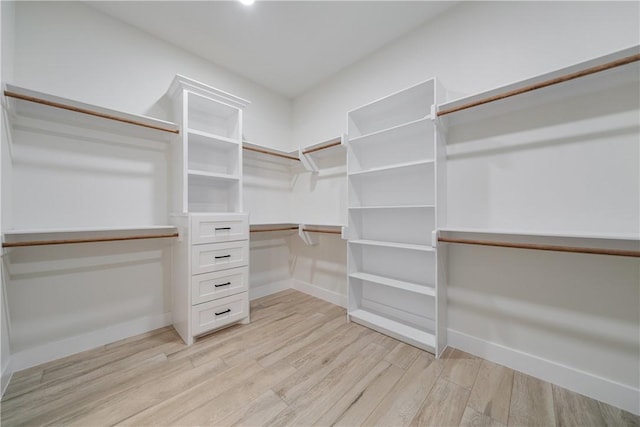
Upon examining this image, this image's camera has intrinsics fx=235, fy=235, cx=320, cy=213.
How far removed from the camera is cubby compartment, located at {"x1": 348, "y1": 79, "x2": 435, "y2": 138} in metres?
1.82

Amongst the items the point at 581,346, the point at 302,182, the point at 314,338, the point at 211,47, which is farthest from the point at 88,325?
the point at 581,346

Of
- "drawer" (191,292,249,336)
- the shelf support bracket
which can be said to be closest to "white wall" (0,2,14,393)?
"drawer" (191,292,249,336)

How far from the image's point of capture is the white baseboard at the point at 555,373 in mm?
1191

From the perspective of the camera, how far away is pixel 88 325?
1.74 meters

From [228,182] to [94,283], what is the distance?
128 centimetres

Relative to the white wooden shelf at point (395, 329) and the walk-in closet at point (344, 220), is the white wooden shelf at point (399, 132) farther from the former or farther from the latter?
the white wooden shelf at point (395, 329)

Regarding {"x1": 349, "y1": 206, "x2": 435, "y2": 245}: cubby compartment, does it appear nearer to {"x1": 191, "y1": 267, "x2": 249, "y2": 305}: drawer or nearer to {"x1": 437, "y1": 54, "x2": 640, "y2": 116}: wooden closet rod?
{"x1": 437, "y1": 54, "x2": 640, "y2": 116}: wooden closet rod

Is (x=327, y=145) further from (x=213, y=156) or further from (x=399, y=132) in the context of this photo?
(x=213, y=156)

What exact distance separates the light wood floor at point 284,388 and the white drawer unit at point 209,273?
0.18 m

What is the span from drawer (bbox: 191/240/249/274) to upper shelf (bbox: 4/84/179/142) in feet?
3.31

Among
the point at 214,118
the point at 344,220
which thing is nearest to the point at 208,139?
the point at 214,118

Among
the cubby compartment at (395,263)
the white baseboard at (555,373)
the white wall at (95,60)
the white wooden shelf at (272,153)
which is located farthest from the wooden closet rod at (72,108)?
the white baseboard at (555,373)

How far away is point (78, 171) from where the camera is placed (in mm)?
1703

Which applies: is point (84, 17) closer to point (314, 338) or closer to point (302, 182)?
point (302, 182)
